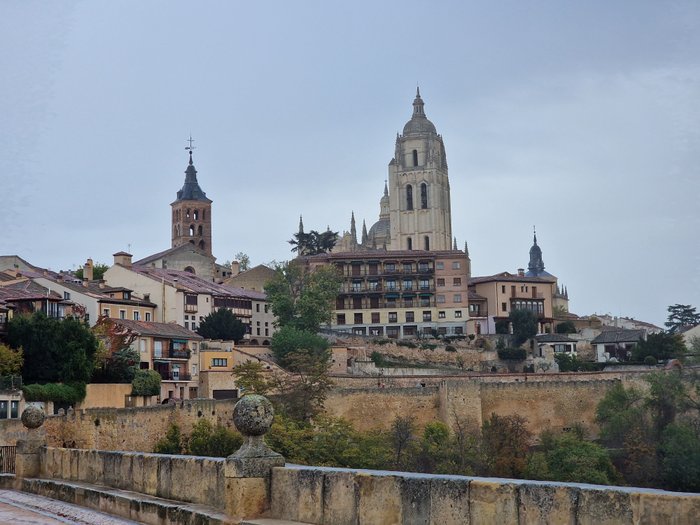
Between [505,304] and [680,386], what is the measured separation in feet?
111

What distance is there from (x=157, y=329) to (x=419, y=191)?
2950 inches

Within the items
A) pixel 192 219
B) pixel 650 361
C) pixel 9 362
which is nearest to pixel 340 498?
pixel 9 362

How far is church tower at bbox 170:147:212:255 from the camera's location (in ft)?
450

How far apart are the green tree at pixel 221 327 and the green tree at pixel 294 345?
384 cm

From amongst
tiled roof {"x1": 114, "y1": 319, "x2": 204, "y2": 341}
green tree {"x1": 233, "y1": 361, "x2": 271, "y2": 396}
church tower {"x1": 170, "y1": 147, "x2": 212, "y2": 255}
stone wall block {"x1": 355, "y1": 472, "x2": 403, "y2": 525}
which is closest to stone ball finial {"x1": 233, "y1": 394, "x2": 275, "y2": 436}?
stone wall block {"x1": 355, "y1": 472, "x2": 403, "y2": 525}

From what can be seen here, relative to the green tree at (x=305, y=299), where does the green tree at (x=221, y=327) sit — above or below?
below

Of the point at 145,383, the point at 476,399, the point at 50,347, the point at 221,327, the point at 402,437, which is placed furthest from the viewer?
the point at 221,327

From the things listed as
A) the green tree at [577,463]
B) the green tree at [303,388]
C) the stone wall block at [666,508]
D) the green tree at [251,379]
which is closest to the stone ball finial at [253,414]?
the stone wall block at [666,508]

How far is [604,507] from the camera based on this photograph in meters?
8.71

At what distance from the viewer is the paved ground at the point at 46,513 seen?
14.0 m

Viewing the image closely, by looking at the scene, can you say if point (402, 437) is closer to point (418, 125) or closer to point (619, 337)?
point (619, 337)

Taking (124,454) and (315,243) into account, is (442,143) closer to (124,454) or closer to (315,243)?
(315,243)

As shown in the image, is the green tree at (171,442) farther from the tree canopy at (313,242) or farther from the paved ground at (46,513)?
the tree canopy at (313,242)

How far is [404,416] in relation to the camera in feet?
223
